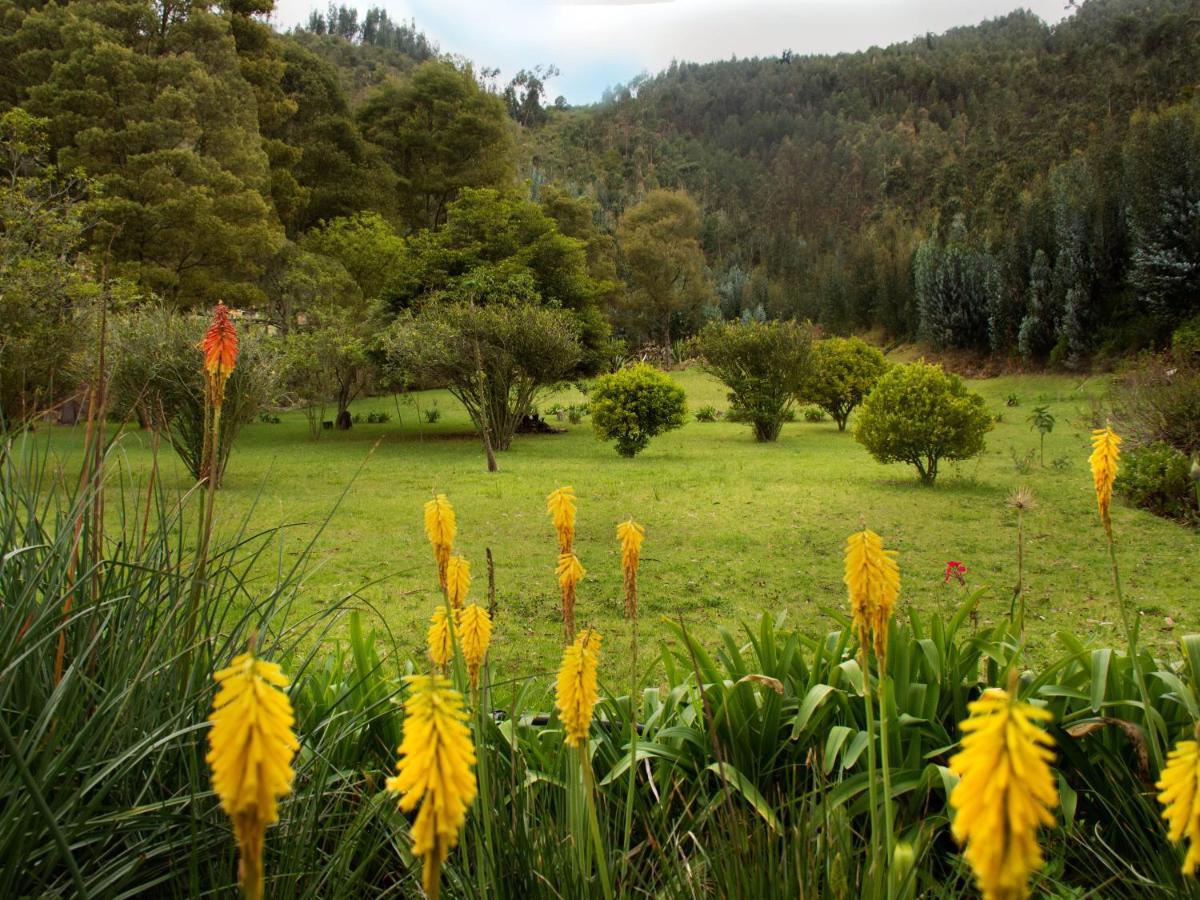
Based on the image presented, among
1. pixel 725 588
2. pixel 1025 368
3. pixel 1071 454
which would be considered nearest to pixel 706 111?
pixel 1025 368

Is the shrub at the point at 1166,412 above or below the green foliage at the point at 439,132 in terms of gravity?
below

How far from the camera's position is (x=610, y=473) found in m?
13.5

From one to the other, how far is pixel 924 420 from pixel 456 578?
430 inches

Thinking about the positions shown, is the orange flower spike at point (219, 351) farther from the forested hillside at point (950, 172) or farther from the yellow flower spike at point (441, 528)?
the forested hillside at point (950, 172)

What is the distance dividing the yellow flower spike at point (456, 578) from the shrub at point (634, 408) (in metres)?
14.8

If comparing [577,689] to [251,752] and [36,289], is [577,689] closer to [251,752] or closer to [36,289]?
[251,752]

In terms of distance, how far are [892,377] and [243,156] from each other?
674 inches

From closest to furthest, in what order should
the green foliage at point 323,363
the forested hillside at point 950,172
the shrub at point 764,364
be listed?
1. the green foliage at point 323,363
2. the shrub at point 764,364
3. the forested hillside at point 950,172

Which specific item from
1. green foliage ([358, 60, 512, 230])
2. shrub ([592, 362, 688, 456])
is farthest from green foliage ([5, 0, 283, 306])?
green foliage ([358, 60, 512, 230])

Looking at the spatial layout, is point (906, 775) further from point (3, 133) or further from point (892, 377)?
point (3, 133)

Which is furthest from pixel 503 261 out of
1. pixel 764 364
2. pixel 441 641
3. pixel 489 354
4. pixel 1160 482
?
pixel 441 641

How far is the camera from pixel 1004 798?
598mm

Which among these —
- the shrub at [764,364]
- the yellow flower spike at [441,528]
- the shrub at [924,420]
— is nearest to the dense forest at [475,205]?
the yellow flower spike at [441,528]

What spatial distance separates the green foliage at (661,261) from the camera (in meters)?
41.9
